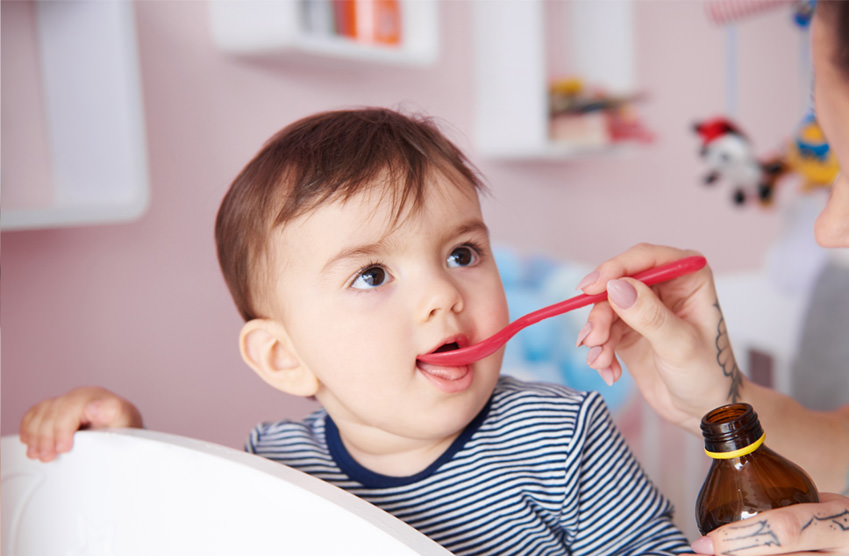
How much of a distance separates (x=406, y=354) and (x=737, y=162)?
4.53 ft

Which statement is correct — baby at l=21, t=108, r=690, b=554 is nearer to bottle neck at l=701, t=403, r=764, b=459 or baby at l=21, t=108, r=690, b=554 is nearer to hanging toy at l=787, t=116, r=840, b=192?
bottle neck at l=701, t=403, r=764, b=459

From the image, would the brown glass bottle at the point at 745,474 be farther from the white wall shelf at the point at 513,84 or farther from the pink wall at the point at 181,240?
the white wall shelf at the point at 513,84

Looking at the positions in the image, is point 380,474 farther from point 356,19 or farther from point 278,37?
point 356,19

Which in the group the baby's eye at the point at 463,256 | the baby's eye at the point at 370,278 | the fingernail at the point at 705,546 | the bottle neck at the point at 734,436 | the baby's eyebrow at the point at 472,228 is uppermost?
the baby's eyebrow at the point at 472,228

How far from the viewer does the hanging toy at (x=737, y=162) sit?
6.00 feet

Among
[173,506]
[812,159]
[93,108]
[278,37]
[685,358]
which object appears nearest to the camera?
[173,506]

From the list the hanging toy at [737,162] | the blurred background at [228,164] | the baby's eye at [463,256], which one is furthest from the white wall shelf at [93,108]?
the hanging toy at [737,162]

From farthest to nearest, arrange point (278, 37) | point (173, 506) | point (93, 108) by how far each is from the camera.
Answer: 1. point (278, 37)
2. point (93, 108)
3. point (173, 506)

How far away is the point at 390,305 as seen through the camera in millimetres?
723

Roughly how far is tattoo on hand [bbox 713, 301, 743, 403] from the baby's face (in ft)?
0.71

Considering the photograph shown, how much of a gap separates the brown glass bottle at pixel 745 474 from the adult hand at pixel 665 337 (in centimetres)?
18

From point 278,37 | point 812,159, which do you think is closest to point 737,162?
point 812,159

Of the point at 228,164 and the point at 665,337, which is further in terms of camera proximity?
the point at 228,164

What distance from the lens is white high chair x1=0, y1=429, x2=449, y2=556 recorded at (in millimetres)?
526
